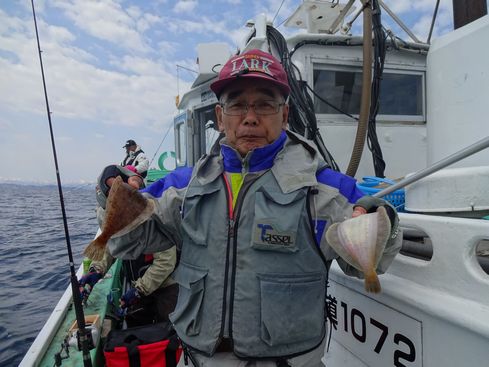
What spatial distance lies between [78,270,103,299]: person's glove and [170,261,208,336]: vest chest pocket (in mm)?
2808

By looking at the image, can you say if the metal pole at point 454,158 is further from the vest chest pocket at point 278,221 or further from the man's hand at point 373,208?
the vest chest pocket at point 278,221

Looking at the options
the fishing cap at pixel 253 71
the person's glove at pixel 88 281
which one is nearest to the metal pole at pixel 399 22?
the fishing cap at pixel 253 71

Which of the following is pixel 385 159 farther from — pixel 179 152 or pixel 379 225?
pixel 179 152

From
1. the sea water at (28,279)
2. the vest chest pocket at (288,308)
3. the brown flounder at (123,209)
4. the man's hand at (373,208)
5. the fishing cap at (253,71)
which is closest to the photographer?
the man's hand at (373,208)

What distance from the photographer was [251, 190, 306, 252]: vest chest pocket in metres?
1.79

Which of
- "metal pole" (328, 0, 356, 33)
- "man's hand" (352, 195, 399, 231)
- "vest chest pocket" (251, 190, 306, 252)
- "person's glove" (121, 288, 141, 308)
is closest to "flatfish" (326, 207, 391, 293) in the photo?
"man's hand" (352, 195, 399, 231)

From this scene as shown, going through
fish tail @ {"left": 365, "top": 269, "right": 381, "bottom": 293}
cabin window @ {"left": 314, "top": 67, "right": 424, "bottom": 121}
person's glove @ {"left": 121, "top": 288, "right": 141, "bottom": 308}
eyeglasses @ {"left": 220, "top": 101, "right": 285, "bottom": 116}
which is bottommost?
person's glove @ {"left": 121, "top": 288, "right": 141, "bottom": 308}

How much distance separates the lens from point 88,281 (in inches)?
178

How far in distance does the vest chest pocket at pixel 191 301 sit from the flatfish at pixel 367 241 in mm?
759

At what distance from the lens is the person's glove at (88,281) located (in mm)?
4352

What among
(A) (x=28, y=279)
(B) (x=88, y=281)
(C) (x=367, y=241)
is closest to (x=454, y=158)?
(C) (x=367, y=241)

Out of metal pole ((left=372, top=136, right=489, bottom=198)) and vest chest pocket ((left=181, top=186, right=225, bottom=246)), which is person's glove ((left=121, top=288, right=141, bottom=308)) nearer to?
vest chest pocket ((left=181, top=186, right=225, bottom=246))

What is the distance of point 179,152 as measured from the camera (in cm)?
838

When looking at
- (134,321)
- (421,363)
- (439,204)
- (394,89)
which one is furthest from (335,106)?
(134,321)
